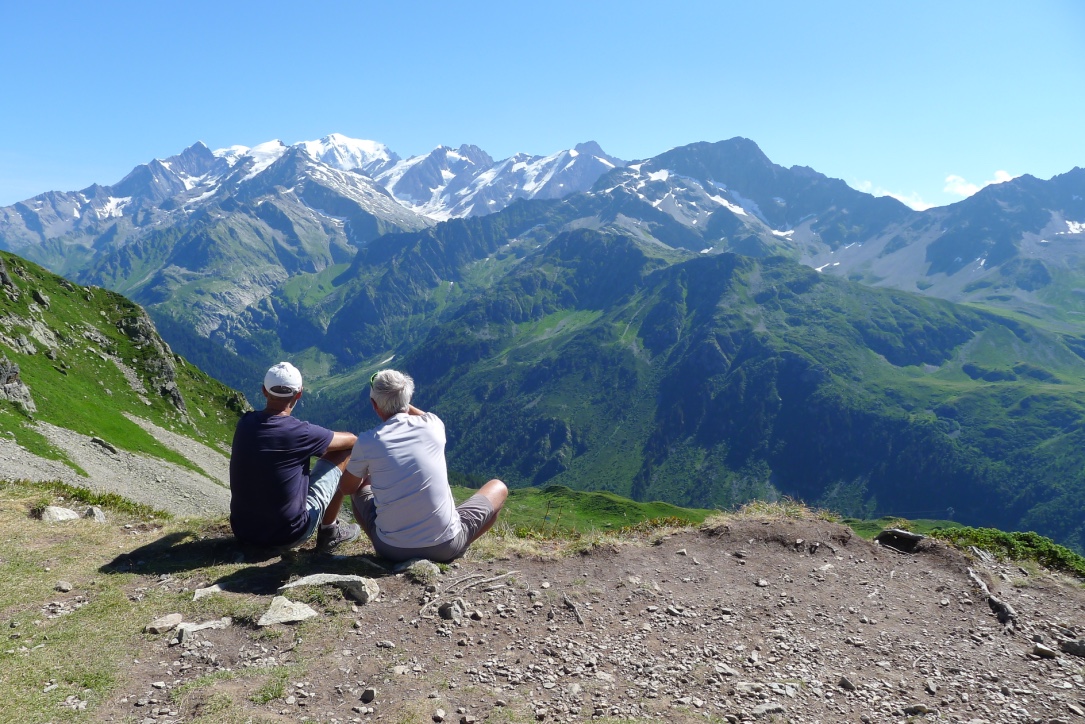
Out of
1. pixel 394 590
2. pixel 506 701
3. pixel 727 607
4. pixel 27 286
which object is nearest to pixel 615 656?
pixel 506 701

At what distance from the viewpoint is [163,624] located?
8461 mm

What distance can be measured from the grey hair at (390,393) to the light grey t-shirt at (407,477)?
7.4 inches

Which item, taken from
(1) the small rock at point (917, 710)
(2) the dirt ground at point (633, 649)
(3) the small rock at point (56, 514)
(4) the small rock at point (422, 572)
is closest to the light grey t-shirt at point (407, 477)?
(4) the small rock at point (422, 572)

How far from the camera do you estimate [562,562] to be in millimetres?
12062

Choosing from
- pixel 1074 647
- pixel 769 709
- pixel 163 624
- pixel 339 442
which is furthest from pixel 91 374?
pixel 1074 647

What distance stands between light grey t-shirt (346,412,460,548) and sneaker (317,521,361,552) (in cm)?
137

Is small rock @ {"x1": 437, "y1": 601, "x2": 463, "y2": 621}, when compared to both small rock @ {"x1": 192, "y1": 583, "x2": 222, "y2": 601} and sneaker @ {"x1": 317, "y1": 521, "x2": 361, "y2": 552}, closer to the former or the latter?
sneaker @ {"x1": 317, "y1": 521, "x2": 361, "y2": 552}

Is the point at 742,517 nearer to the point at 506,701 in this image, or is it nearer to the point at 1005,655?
the point at 1005,655

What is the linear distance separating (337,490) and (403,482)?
2.07m

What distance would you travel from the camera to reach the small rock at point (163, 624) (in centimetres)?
840

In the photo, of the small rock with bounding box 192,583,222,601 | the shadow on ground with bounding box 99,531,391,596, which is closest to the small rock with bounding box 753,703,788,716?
the shadow on ground with bounding box 99,531,391,596

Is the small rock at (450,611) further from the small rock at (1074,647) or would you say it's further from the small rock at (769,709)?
the small rock at (1074,647)

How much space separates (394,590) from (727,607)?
235 inches

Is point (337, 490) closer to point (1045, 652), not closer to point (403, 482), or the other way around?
point (403, 482)
